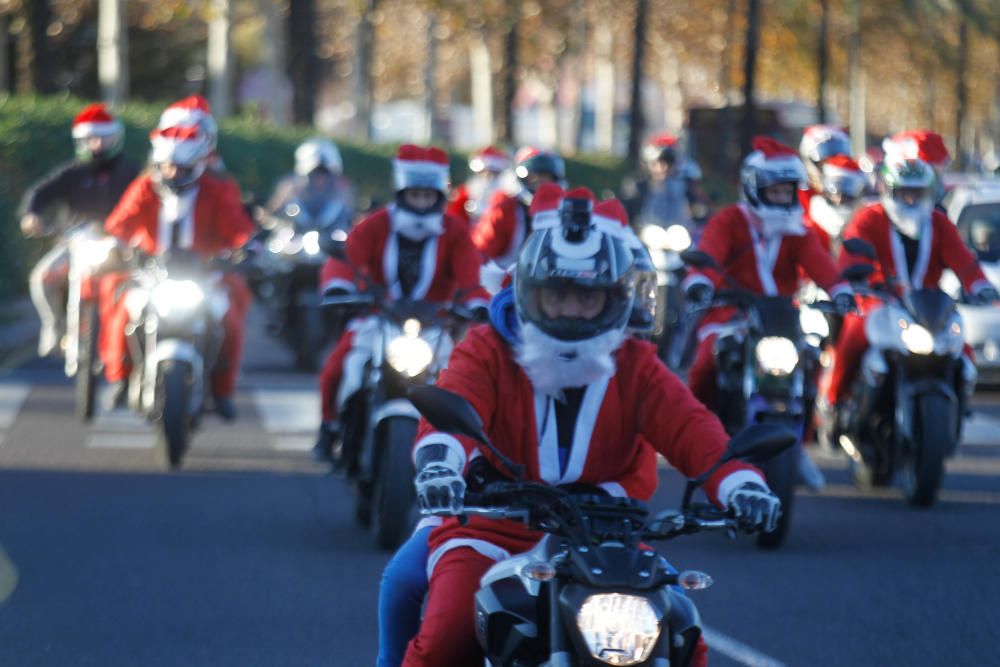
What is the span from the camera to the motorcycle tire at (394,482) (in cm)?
1034

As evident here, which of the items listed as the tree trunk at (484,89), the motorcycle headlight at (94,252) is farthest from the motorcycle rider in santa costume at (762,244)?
the tree trunk at (484,89)

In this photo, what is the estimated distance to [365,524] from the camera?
1138cm

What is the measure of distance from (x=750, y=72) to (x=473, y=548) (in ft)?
110

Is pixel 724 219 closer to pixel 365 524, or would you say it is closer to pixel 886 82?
pixel 365 524

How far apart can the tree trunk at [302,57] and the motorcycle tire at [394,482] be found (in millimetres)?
28692

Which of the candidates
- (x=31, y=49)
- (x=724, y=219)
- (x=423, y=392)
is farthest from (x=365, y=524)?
(x=31, y=49)

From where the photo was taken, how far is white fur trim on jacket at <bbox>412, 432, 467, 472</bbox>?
552cm

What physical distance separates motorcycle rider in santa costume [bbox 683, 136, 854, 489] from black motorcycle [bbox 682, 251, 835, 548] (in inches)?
9.1

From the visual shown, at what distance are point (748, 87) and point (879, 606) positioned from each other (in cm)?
3044

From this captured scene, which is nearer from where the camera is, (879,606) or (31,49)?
(879,606)

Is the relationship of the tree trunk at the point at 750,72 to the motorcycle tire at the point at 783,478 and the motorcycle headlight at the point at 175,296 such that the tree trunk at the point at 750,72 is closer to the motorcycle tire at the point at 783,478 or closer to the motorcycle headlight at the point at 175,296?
the motorcycle headlight at the point at 175,296

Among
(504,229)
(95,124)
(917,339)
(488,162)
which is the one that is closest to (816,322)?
(917,339)

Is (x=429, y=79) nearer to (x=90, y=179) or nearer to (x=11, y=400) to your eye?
(x=11, y=400)

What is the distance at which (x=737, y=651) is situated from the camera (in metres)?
8.55
